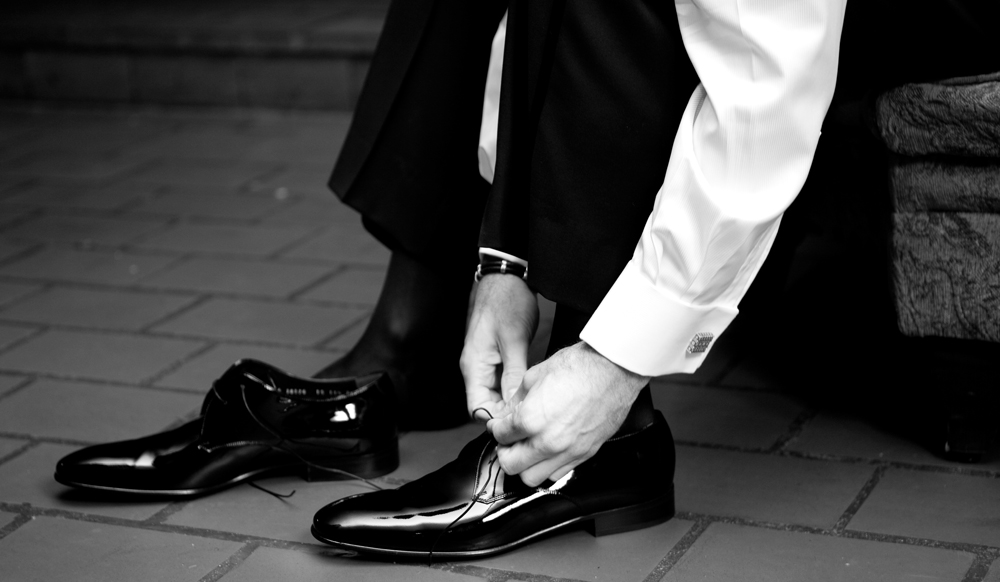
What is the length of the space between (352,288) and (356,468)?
0.86 meters

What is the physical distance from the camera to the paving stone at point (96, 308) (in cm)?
216

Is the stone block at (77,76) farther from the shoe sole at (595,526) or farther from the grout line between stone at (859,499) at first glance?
the grout line between stone at (859,499)

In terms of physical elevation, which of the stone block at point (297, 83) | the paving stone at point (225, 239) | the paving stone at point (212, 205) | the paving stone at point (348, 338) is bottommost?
the paving stone at point (348, 338)

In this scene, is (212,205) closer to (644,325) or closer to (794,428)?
(794,428)

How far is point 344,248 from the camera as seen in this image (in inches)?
102

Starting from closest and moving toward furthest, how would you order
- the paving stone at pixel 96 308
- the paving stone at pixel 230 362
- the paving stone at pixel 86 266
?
the paving stone at pixel 230 362, the paving stone at pixel 96 308, the paving stone at pixel 86 266

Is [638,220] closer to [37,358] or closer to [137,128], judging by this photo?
[37,358]

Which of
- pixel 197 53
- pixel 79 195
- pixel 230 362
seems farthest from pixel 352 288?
pixel 197 53

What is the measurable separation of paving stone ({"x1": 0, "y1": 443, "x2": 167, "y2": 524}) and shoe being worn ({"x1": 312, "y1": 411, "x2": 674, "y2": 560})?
301 mm

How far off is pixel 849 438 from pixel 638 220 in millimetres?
584

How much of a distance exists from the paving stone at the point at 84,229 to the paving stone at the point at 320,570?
158 centimetres

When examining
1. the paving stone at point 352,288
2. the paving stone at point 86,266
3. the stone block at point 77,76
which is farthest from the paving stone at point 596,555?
the stone block at point 77,76

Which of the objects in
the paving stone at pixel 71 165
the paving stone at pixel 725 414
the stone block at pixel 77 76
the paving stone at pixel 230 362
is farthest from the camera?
the stone block at pixel 77 76

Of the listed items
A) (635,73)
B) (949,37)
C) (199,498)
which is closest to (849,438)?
(949,37)
